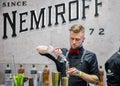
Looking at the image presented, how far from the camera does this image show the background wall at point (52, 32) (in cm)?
403

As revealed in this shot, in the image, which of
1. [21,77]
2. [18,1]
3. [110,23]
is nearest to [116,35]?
[110,23]

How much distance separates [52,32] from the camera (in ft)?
13.6

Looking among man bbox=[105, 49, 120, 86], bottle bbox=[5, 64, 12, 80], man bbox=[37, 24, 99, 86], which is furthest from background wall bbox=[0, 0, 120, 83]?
man bbox=[105, 49, 120, 86]

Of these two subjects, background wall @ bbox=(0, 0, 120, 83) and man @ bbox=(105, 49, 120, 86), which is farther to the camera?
background wall @ bbox=(0, 0, 120, 83)

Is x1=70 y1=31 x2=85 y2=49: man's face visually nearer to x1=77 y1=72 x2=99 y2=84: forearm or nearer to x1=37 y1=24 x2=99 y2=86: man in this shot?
x1=37 y1=24 x2=99 y2=86: man

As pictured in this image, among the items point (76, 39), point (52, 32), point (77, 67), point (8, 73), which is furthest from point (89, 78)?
point (52, 32)

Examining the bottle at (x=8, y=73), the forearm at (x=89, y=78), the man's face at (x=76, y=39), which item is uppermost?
the man's face at (x=76, y=39)

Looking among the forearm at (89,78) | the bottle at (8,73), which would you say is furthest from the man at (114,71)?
→ the bottle at (8,73)

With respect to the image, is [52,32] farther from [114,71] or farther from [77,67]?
[114,71]

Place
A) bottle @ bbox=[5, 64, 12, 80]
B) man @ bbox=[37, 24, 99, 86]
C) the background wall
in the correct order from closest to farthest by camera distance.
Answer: bottle @ bbox=[5, 64, 12, 80]
man @ bbox=[37, 24, 99, 86]
the background wall

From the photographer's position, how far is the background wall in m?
4.03

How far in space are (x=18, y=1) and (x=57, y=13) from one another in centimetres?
59

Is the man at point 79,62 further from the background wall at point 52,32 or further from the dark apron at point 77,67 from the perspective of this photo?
the background wall at point 52,32

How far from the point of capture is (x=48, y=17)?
4.16m
